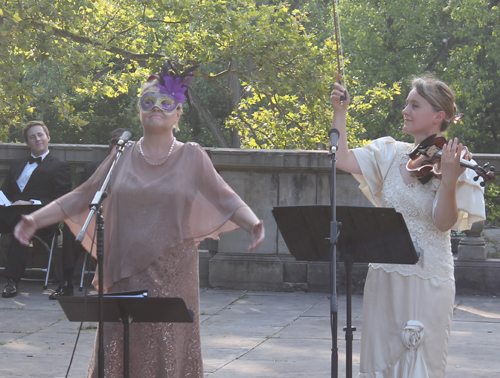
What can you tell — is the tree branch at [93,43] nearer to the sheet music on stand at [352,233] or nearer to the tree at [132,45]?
the tree at [132,45]

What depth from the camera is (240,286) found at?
8.60 metres

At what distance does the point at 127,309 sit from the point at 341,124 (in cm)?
162

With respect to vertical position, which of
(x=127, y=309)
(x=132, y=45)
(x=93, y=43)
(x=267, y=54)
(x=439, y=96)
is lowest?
(x=127, y=309)

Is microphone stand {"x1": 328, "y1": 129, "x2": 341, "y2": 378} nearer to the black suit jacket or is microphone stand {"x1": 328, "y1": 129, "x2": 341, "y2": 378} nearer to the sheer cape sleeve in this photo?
the sheer cape sleeve

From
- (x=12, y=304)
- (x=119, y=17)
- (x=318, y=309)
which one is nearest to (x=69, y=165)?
(x=12, y=304)

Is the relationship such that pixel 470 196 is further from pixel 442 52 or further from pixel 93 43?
pixel 442 52

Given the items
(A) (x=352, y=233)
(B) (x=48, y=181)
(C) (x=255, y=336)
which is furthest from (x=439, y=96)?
(B) (x=48, y=181)

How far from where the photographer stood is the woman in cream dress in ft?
12.7

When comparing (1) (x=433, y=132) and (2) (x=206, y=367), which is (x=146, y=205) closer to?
(1) (x=433, y=132)

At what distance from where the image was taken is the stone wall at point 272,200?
8516 millimetres

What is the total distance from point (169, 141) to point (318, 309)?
4.15m

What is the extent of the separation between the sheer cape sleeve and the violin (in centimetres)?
101

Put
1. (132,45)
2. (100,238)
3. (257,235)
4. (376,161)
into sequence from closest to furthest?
(100,238)
(257,235)
(376,161)
(132,45)

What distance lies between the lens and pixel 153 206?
381 centimetres
